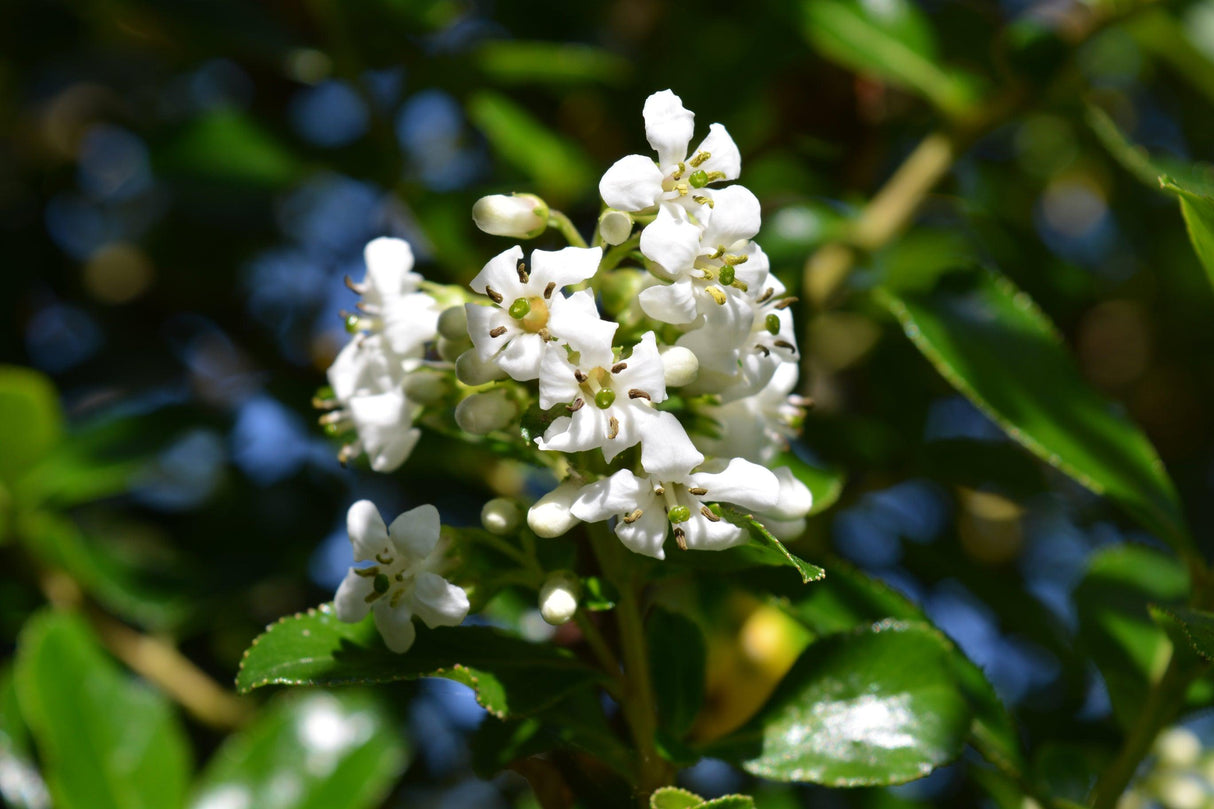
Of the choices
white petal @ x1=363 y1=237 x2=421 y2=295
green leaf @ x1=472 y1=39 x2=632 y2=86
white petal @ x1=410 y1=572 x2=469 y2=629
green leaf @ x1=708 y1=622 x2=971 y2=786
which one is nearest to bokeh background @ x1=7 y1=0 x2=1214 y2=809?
green leaf @ x1=472 y1=39 x2=632 y2=86

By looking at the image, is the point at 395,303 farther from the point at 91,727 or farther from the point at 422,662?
the point at 91,727

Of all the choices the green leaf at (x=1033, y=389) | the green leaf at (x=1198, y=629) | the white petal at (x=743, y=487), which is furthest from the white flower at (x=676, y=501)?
the green leaf at (x=1033, y=389)

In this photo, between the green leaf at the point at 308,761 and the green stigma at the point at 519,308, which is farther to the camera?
the green leaf at the point at 308,761

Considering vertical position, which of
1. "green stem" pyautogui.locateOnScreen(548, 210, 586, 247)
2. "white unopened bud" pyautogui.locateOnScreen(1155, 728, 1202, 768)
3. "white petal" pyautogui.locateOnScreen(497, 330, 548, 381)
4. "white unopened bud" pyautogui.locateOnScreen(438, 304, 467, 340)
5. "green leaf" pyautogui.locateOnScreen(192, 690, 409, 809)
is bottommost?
"green leaf" pyautogui.locateOnScreen(192, 690, 409, 809)

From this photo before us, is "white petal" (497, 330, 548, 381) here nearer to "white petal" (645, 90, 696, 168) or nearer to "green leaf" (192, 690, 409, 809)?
"white petal" (645, 90, 696, 168)

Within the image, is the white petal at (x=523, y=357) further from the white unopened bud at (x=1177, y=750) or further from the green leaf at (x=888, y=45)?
the white unopened bud at (x=1177, y=750)

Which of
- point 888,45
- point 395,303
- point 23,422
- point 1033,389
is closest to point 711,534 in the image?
point 395,303
